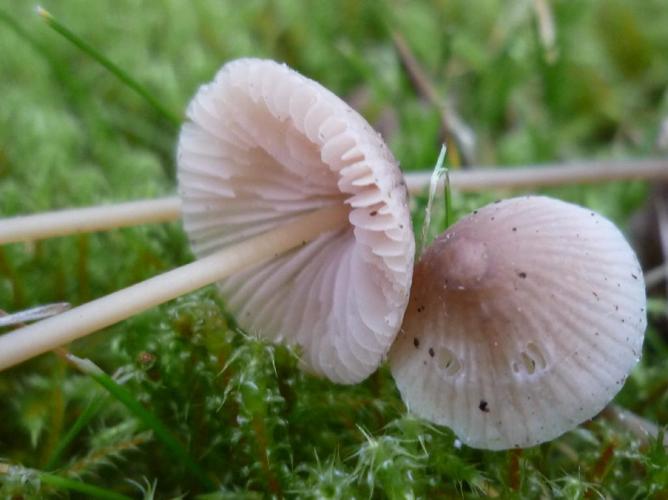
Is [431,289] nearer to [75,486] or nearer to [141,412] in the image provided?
[141,412]

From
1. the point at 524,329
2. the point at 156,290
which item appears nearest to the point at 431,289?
the point at 524,329

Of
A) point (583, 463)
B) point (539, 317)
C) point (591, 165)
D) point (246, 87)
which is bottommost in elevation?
point (583, 463)

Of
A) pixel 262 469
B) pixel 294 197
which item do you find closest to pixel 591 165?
pixel 294 197

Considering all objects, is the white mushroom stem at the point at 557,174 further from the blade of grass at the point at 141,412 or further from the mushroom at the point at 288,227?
the blade of grass at the point at 141,412

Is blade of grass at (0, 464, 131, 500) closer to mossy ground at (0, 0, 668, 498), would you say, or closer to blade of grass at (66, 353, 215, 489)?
mossy ground at (0, 0, 668, 498)

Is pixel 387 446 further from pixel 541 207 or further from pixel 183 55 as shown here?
pixel 183 55

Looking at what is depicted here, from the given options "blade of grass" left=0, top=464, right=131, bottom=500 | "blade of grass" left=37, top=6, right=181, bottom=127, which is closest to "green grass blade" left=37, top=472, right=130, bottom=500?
"blade of grass" left=0, top=464, right=131, bottom=500
